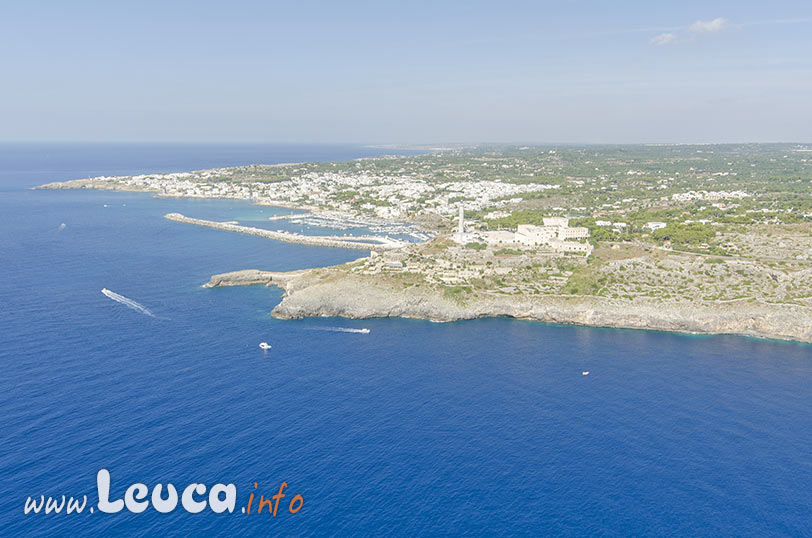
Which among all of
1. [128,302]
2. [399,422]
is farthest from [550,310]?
[128,302]

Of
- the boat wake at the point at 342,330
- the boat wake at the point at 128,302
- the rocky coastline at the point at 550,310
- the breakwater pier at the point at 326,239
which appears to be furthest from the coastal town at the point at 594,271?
the boat wake at the point at 128,302

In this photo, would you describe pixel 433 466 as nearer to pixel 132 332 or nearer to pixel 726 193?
pixel 132 332

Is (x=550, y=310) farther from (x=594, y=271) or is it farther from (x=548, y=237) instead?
(x=548, y=237)

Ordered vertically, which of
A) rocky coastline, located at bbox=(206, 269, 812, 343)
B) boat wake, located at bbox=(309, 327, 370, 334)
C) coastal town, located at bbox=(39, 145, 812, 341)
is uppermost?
coastal town, located at bbox=(39, 145, 812, 341)

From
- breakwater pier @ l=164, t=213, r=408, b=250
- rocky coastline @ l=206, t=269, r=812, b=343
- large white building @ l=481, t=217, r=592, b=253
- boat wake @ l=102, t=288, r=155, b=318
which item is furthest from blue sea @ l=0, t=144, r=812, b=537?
breakwater pier @ l=164, t=213, r=408, b=250

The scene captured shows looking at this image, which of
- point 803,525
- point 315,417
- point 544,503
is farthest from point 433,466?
point 803,525

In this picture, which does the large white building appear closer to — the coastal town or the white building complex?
the white building complex

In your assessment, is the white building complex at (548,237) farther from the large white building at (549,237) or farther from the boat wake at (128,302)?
the boat wake at (128,302)
